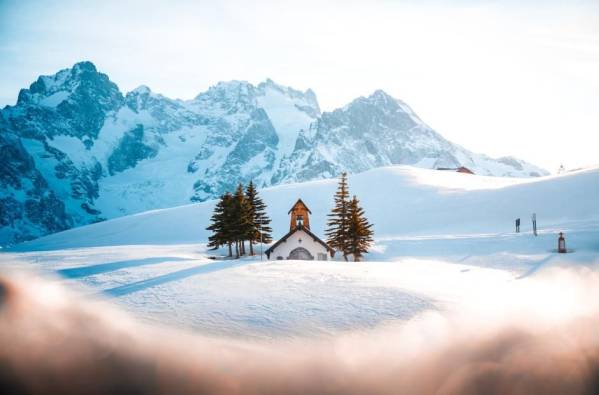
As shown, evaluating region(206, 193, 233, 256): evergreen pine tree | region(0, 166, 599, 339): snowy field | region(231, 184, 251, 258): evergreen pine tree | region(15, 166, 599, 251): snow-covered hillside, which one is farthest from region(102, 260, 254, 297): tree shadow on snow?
region(15, 166, 599, 251): snow-covered hillside

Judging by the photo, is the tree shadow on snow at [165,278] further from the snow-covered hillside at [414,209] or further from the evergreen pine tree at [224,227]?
the snow-covered hillside at [414,209]

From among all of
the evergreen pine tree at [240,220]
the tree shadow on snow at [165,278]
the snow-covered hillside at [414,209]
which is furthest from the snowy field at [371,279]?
the evergreen pine tree at [240,220]

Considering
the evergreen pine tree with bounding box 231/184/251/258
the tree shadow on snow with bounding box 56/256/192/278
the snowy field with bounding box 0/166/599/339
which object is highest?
the evergreen pine tree with bounding box 231/184/251/258

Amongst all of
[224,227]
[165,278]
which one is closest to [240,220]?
[224,227]

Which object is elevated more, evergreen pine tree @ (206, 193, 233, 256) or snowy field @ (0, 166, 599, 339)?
evergreen pine tree @ (206, 193, 233, 256)

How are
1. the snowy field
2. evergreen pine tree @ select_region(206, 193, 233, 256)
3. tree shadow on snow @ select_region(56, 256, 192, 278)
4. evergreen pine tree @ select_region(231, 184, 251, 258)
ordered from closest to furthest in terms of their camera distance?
the snowy field
tree shadow on snow @ select_region(56, 256, 192, 278)
evergreen pine tree @ select_region(231, 184, 251, 258)
evergreen pine tree @ select_region(206, 193, 233, 256)

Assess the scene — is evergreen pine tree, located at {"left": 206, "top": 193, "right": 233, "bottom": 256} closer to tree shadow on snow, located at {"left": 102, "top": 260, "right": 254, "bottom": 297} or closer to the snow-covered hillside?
tree shadow on snow, located at {"left": 102, "top": 260, "right": 254, "bottom": 297}

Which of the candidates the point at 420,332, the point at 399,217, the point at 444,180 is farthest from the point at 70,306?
the point at 444,180

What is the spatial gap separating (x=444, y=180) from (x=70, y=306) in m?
72.1

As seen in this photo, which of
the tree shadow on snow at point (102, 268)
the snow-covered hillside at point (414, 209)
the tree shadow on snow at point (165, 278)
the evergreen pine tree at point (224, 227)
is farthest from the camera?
the snow-covered hillside at point (414, 209)

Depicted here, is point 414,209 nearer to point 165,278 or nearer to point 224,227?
point 224,227

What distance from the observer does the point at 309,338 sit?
11.3 meters

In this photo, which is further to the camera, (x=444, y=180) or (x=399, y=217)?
(x=444, y=180)

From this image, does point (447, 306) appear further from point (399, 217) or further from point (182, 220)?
point (182, 220)
